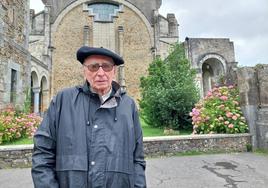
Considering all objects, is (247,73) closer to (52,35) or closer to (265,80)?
(265,80)

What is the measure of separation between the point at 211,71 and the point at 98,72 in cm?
2062

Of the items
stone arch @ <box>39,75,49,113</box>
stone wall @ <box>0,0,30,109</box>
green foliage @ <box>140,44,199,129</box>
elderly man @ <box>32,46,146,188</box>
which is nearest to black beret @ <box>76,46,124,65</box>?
elderly man @ <box>32,46,146,188</box>

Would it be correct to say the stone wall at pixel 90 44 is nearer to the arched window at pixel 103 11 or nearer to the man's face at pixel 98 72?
the arched window at pixel 103 11

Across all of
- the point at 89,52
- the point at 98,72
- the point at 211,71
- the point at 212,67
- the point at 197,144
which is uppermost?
the point at 212,67

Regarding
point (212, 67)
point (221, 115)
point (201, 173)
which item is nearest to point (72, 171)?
point (201, 173)

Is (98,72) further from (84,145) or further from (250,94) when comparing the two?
(250,94)

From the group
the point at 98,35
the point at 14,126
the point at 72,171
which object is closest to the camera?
the point at 72,171

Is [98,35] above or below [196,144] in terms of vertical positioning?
above

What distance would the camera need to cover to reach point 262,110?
21.7ft

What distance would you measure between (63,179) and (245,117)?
6.60 metres

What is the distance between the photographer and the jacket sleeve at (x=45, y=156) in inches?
60.6

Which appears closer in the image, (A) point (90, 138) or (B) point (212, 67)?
(A) point (90, 138)

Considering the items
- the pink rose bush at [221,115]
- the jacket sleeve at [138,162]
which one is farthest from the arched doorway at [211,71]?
the jacket sleeve at [138,162]

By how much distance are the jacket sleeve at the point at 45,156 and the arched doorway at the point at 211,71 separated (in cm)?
1775
